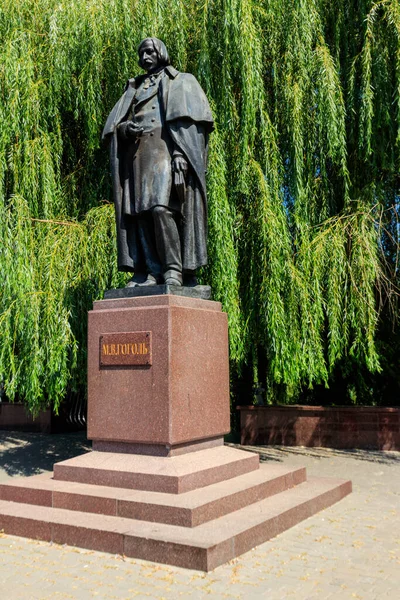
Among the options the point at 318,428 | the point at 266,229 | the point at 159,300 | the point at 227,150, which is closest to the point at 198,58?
the point at 227,150

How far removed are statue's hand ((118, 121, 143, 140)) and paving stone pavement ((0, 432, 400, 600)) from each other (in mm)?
3876

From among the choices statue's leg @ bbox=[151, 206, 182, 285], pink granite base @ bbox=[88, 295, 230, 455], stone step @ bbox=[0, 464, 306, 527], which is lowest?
stone step @ bbox=[0, 464, 306, 527]

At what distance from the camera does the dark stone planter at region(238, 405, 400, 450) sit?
1009 centimetres

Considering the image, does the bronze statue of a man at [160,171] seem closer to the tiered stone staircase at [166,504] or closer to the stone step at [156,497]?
the tiered stone staircase at [166,504]

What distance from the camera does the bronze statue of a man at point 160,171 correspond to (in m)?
6.10

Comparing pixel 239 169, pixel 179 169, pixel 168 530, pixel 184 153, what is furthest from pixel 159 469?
pixel 239 169

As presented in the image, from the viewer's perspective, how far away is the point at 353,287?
8.08m

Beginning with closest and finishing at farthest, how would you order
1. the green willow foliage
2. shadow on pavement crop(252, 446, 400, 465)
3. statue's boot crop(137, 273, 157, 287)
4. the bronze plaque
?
the bronze plaque, statue's boot crop(137, 273, 157, 287), the green willow foliage, shadow on pavement crop(252, 446, 400, 465)

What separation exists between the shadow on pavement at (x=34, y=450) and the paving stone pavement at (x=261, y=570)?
417cm

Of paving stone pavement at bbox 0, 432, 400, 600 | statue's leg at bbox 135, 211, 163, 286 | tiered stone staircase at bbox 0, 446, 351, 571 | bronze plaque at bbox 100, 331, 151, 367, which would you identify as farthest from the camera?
statue's leg at bbox 135, 211, 163, 286

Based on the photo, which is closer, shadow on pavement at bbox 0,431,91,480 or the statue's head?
the statue's head

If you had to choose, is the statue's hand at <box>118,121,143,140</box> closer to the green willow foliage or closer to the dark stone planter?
the green willow foliage

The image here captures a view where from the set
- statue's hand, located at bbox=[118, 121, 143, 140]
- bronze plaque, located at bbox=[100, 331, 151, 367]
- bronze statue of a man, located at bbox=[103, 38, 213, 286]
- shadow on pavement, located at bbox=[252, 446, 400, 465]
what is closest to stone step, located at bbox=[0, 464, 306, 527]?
bronze plaque, located at bbox=[100, 331, 151, 367]

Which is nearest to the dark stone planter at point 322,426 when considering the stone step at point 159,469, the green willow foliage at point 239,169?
the green willow foliage at point 239,169
